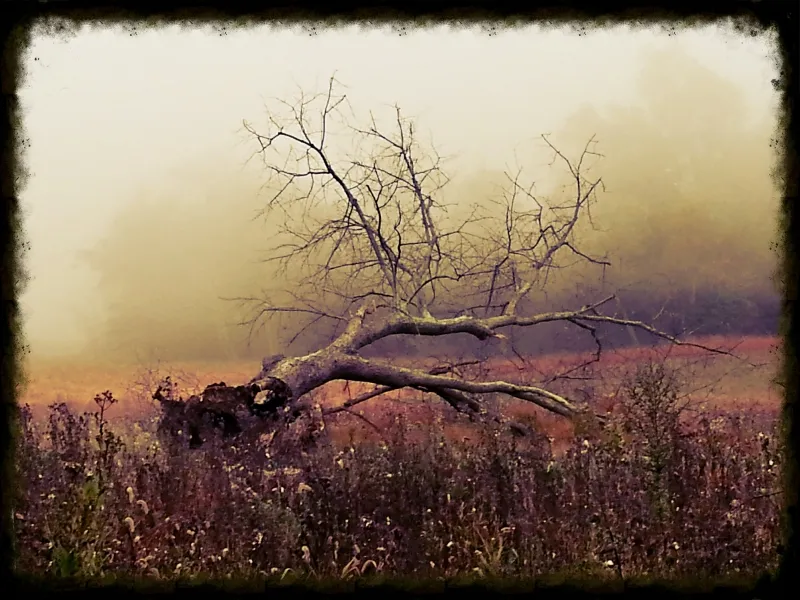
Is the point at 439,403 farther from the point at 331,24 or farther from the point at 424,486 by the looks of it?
the point at 331,24

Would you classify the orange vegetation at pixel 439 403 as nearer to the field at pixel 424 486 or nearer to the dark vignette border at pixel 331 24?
the field at pixel 424 486

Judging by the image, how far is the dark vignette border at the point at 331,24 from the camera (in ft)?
14.3

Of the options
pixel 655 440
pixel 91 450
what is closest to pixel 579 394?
pixel 655 440

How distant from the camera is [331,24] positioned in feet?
14.5

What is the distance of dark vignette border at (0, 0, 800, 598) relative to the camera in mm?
4355

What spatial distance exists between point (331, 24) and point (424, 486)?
2.72 metres

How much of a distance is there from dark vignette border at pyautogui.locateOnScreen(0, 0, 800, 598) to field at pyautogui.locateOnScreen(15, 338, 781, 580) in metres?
0.10

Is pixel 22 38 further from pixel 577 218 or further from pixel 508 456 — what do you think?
pixel 508 456

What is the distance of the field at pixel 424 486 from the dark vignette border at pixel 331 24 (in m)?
0.10

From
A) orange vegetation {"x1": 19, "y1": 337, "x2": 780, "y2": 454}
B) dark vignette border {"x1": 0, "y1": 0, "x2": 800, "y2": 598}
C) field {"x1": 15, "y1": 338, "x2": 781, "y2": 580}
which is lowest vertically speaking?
field {"x1": 15, "y1": 338, "x2": 781, "y2": 580}

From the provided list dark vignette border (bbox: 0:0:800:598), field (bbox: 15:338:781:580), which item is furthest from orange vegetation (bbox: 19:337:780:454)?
dark vignette border (bbox: 0:0:800:598)

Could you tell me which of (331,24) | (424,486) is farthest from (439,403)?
(331,24)

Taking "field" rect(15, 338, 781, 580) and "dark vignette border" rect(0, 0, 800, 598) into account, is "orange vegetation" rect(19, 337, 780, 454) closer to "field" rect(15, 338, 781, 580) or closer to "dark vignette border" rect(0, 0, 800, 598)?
"field" rect(15, 338, 781, 580)

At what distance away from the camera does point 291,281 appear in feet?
15.0
